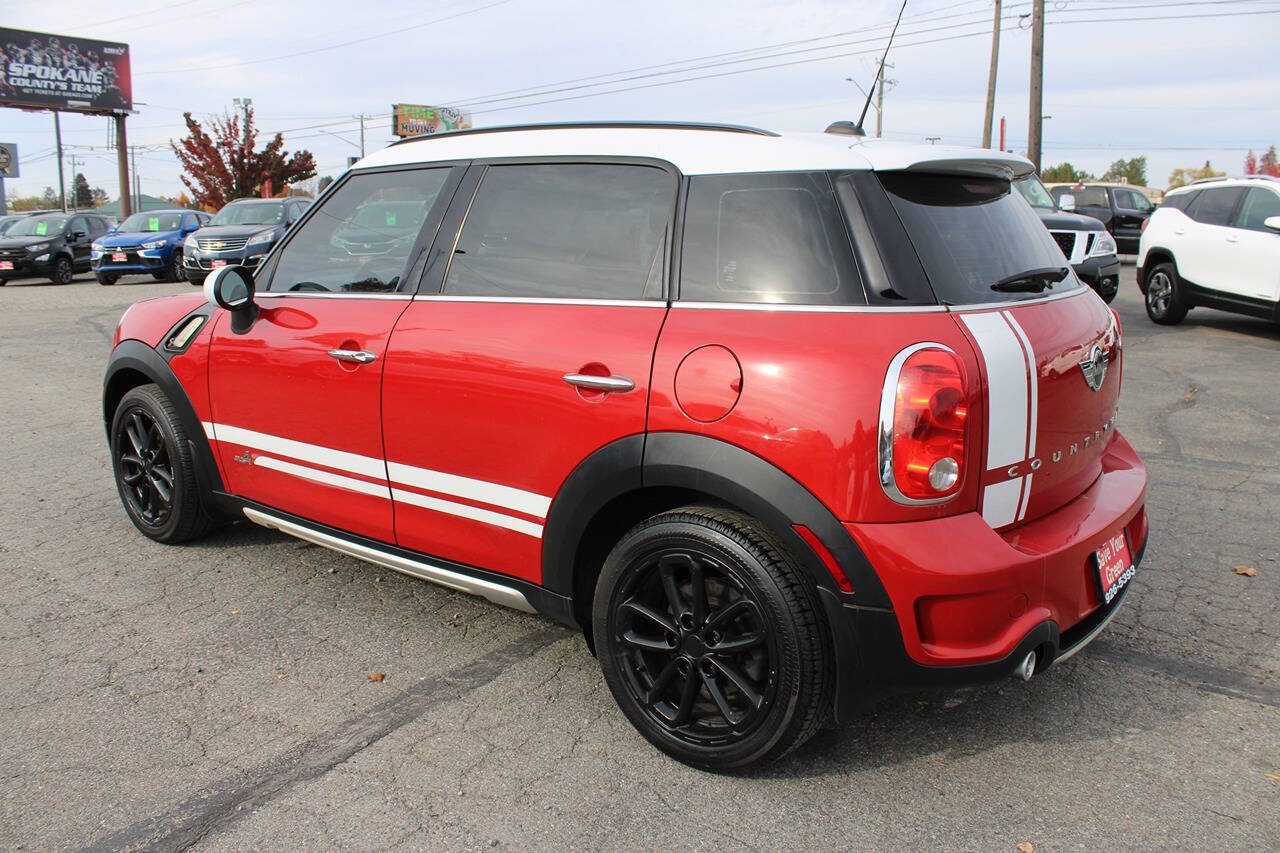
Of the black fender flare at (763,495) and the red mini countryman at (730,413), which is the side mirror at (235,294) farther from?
the black fender flare at (763,495)

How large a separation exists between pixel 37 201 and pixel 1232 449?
15857cm

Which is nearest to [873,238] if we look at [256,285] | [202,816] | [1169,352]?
[202,816]

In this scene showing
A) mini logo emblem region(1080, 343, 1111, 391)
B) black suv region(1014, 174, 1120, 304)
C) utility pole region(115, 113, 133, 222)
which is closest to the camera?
mini logo emblem region(1080, 343, 1111, 391)

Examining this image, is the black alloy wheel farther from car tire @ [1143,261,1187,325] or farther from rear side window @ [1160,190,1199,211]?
rear side window @ [1160,190,1199,211]

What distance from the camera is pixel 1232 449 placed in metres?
6.39

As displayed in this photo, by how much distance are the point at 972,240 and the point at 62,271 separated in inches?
899

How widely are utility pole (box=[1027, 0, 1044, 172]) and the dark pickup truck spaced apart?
1378 millimetres

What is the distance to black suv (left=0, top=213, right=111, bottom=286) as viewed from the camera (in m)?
20.5

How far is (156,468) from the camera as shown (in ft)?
14.9

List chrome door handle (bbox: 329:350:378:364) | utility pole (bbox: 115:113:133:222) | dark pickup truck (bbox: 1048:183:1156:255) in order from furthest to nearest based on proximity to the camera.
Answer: utility pole (bbox: 115:113:133:222), dark pickup truck (bbox: 1048:183:1156:255), chrome door handle (bbox: 329:350:378:364)

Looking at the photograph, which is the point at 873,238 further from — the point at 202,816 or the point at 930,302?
the point at 202,816

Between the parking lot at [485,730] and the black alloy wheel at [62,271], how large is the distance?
19.1 m

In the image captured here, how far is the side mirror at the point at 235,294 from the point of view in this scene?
12.6ft

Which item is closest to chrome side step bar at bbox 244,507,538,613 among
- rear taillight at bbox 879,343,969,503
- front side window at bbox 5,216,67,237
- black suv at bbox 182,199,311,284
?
rear taillight at bbox 879,343,969,503
